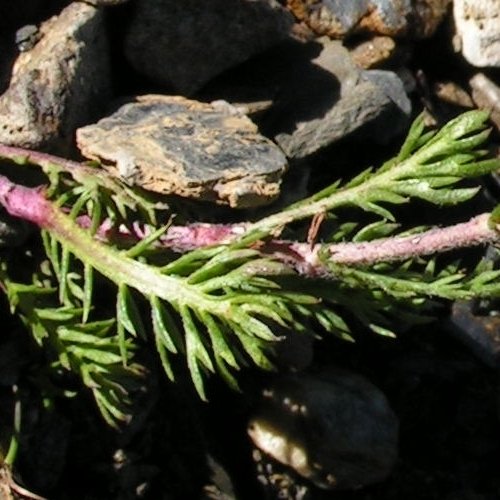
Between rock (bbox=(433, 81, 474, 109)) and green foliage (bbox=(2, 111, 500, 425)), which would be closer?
green foliage (bbox=(2, 111, 500, 425))

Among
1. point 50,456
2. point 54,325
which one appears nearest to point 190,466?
point 50,456

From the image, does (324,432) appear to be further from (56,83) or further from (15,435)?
(56,83)

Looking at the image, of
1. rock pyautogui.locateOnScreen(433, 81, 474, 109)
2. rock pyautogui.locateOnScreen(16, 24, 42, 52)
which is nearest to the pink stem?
rock pyautogui.locateOnScreen(16, 24, 42, 52)

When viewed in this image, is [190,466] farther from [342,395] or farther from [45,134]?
[45,134]

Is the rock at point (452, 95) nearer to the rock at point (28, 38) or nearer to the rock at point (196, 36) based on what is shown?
the rock at point (196, 36)

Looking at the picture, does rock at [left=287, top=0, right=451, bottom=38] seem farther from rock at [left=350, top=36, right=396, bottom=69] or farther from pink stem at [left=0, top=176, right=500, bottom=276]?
pink stem at [left=0, top=176, right=500, bottom=276]

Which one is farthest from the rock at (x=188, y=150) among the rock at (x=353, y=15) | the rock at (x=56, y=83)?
the rock at (x=353, y=15)

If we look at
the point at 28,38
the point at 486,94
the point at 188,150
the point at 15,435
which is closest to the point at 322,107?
the point at 188,150
